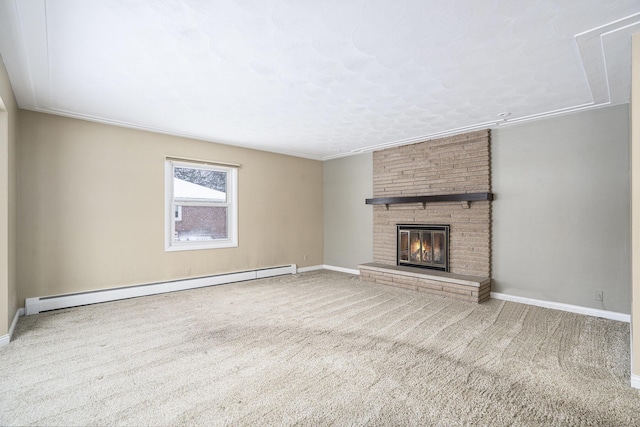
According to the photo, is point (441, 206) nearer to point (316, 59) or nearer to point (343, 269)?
point (343, 269)

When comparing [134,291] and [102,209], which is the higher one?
[102,209]

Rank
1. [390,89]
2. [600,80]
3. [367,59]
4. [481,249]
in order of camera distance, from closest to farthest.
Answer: [367,59], [600,80], [390,89], [481,249]

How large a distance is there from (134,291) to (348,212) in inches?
162

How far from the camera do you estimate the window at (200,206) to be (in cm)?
511

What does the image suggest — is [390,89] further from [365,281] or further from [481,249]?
[365,281]

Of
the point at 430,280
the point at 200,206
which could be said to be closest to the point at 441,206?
the point at 430,280

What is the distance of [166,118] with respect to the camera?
427cm

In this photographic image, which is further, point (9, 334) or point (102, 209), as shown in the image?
point (102, 209)

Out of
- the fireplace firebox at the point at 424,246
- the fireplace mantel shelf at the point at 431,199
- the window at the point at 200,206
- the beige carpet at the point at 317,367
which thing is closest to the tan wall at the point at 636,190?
the beige carpet at the point at 317,367

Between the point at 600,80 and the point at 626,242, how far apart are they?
190 centimetres

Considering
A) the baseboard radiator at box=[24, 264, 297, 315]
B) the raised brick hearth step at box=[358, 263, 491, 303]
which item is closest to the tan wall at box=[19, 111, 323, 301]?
the baseboard radiator at box=[24, 264, 297, 315]

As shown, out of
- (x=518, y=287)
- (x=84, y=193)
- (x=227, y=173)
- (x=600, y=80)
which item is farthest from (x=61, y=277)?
(x=600, y=80)

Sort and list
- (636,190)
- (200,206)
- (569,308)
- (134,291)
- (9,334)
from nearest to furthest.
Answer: (636,190) → (9,334) → (569,308) → (134,291) → (200,206)

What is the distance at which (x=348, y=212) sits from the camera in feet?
22.2
